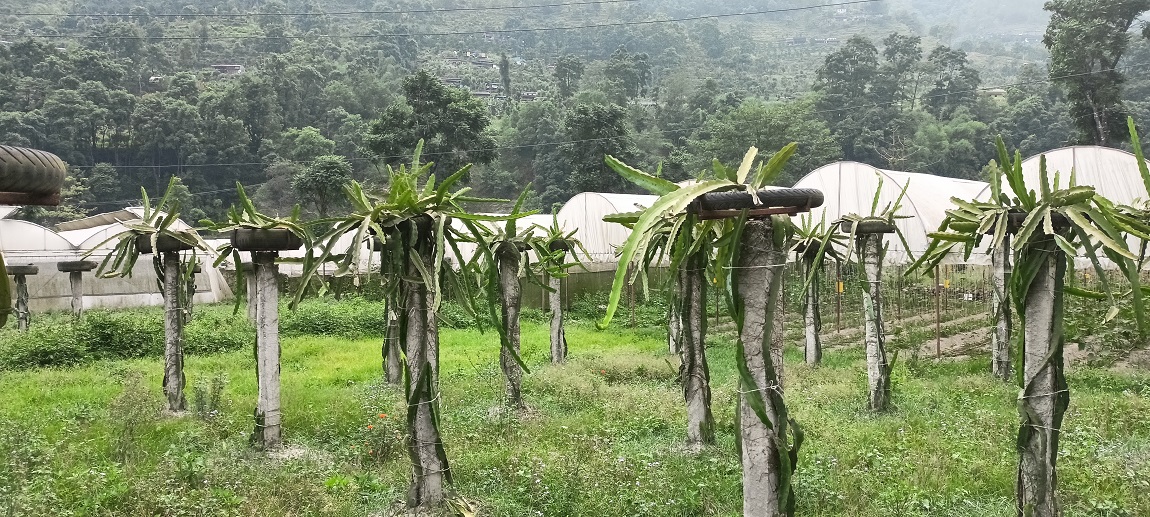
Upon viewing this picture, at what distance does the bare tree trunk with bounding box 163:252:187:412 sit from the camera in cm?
782

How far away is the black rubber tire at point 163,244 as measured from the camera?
7.59 m

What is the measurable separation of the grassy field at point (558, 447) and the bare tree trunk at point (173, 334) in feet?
0.69

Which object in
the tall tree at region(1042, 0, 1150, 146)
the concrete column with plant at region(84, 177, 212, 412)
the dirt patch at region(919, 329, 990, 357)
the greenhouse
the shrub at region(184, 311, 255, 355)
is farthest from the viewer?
the tall tree at region(1042, 0, 1150, 146)

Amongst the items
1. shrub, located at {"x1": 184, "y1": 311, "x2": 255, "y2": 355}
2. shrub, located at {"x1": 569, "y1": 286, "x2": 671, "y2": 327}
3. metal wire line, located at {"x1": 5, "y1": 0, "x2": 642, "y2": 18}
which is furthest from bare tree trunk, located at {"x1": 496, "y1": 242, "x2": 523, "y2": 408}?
metal wire line, located at {"x1": 5, "y1": 0, "x2": 642, "y2": 18}

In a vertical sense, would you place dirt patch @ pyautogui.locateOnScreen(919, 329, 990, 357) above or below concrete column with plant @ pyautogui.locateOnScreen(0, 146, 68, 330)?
below

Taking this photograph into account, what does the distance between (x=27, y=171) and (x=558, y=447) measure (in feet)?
15.4

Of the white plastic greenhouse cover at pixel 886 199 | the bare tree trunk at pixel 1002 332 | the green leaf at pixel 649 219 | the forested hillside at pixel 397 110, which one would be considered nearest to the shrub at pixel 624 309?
the white plastic greenhouse cover at pixel 886 199

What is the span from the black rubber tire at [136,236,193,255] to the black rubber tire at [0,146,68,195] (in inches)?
222

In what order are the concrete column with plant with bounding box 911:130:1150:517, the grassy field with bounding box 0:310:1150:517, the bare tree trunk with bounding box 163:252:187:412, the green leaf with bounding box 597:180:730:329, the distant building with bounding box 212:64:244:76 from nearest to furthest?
the green leaf with bounding box 597:180:730:329 → the concrete column with plant with bounding box 911:130:1150:517 → the grassy field with bounding box 0:310:1150:517 → the bare tree trunk with bounding box 163:252:187:412 → the distant building with bounding box 212:64:244:76

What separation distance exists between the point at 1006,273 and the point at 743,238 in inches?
286

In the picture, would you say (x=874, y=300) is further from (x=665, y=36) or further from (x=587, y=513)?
(x=665, y=36)

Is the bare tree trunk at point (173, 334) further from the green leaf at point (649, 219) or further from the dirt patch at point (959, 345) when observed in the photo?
the dirt patch at point (959, 345)

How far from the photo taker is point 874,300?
7676 mm

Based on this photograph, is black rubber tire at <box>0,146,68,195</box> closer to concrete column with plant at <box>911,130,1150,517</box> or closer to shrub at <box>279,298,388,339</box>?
concrete column with plant at <box>911,130,1150,517</box>
